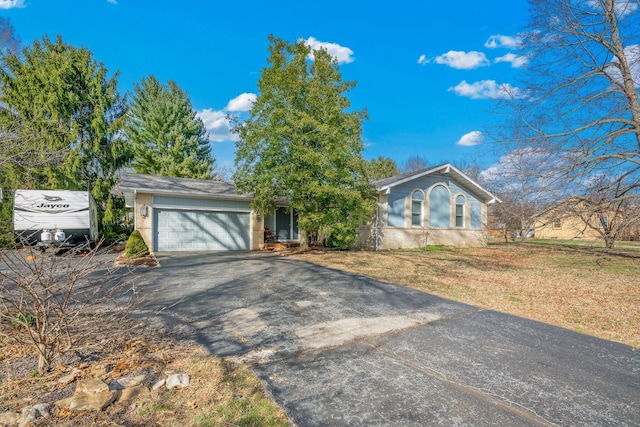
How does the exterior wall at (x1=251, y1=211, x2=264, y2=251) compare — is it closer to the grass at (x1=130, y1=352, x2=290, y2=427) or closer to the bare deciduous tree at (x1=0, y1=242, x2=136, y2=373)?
the bare deciduous tree at (x1=0, y1=242, x2=136, y2=373)

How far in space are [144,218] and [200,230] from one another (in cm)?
226

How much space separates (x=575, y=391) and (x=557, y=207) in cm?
747

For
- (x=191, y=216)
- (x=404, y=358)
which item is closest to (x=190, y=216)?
(x=191, y=216)

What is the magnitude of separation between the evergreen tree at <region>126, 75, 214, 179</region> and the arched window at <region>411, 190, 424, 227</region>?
16782mm

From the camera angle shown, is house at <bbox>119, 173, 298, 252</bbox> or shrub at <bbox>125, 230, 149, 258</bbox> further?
house at <bbox>119, 173, 298, 252</bbox>

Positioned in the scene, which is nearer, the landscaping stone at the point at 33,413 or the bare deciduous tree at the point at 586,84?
the landscaping stone at the point at 33,413

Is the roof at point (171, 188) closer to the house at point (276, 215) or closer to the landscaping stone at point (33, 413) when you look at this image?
the house at point (276, 215)

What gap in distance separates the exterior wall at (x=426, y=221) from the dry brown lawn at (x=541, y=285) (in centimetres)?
410

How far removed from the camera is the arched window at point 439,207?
17266 mm

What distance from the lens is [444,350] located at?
384 cm

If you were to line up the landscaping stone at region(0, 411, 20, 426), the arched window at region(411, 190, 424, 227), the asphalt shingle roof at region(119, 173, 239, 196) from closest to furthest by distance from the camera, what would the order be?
the landscaping stone at region(0, 411, 20, 426)
the asphalt shingle roof at region(119, 173, 239, 196)
the arched window at region(411, 190, 424, 227)

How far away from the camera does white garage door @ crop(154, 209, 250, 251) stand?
13.3 m

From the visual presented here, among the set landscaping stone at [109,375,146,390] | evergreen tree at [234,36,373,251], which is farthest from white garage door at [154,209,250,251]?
landscaping stone at [109,375,146,390]

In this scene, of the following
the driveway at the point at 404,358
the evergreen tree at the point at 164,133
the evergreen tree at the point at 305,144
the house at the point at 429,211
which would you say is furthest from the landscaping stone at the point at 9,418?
the evergreen tree at the point at 164,133
